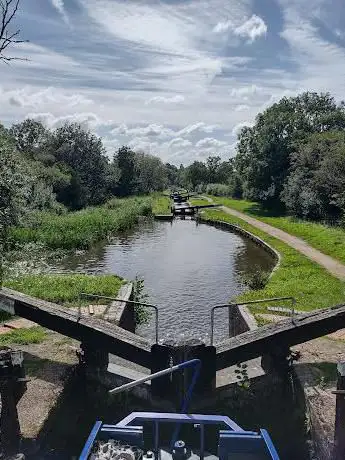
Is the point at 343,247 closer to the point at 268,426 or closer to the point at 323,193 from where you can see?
the point at 323,193

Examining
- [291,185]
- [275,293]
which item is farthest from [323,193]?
[275,293]

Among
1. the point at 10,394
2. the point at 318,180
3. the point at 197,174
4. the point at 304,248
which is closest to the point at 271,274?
the point at 304,248

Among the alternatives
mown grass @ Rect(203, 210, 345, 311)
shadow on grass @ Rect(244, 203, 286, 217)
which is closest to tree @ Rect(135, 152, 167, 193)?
shadow on grass @ Rect(244, 203, 286, 217)

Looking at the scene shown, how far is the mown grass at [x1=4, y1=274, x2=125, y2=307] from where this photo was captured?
15.9 m

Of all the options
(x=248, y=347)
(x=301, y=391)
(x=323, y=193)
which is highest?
(x=323, y=193)

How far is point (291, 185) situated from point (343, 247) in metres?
15.9

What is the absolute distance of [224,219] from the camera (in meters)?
44.3

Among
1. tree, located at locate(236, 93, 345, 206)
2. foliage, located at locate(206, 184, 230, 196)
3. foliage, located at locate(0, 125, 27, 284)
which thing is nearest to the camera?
foliage, located at locate(0, 125, 27, 284)

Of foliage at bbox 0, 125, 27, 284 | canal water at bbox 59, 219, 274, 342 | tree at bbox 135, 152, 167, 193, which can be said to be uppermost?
tree at bbox 135, 152, 167, 193

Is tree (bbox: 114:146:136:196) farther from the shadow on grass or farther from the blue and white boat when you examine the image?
the blue and white boat

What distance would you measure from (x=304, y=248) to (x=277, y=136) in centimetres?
2415

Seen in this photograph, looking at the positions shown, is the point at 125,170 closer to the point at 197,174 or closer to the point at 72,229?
the point at 197,174

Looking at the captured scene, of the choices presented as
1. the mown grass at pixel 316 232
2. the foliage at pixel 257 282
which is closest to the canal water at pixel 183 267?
the foliage at pixel 257 282

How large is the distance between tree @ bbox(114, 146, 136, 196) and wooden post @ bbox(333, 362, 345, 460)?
66.1 metres
